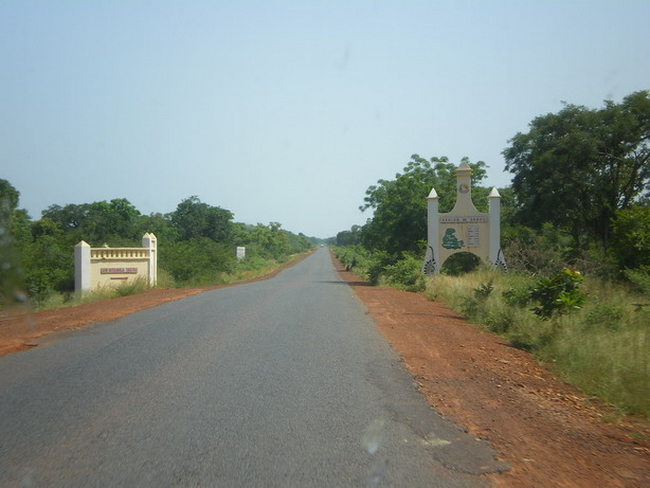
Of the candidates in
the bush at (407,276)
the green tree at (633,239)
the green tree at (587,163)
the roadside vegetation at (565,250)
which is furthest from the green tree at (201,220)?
the green tree at (633,239)

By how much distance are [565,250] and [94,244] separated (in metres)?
30.0

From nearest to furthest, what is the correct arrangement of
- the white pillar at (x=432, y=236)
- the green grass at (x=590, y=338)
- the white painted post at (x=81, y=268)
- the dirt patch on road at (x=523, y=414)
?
1. the dirt patch on road at (x=523, y=414)
2. the green grass at (x=590, y=338)
3. the white painted post at (x=81, y=268)
4. the white pillar at (x=432, y=236)

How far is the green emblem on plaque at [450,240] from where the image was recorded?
26969mm

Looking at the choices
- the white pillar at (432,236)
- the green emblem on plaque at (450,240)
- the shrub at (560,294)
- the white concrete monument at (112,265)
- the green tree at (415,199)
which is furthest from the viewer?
the green tree at (415,199)

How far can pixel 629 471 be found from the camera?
482 cm

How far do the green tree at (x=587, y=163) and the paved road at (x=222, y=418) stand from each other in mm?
21890

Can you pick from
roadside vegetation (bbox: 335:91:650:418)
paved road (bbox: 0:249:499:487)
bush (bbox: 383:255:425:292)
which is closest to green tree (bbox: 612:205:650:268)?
roadside vegetation (bbox: 335:91:650:418)

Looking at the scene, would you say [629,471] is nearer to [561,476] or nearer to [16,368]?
[561,476]

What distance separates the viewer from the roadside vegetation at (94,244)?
15944 millimetres

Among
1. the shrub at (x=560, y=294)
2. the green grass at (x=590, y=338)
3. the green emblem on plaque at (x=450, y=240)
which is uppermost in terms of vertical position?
the green emblem on plaque at (x=450, y=240)

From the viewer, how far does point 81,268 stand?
81.6ft

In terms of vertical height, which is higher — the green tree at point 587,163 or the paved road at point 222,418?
the green tree at point 587,163

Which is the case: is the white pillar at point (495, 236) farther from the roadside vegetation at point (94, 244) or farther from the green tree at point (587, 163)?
the roadside vegetation at point (94, 244)

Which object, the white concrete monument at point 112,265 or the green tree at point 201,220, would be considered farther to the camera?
the green tree at point 201,220
